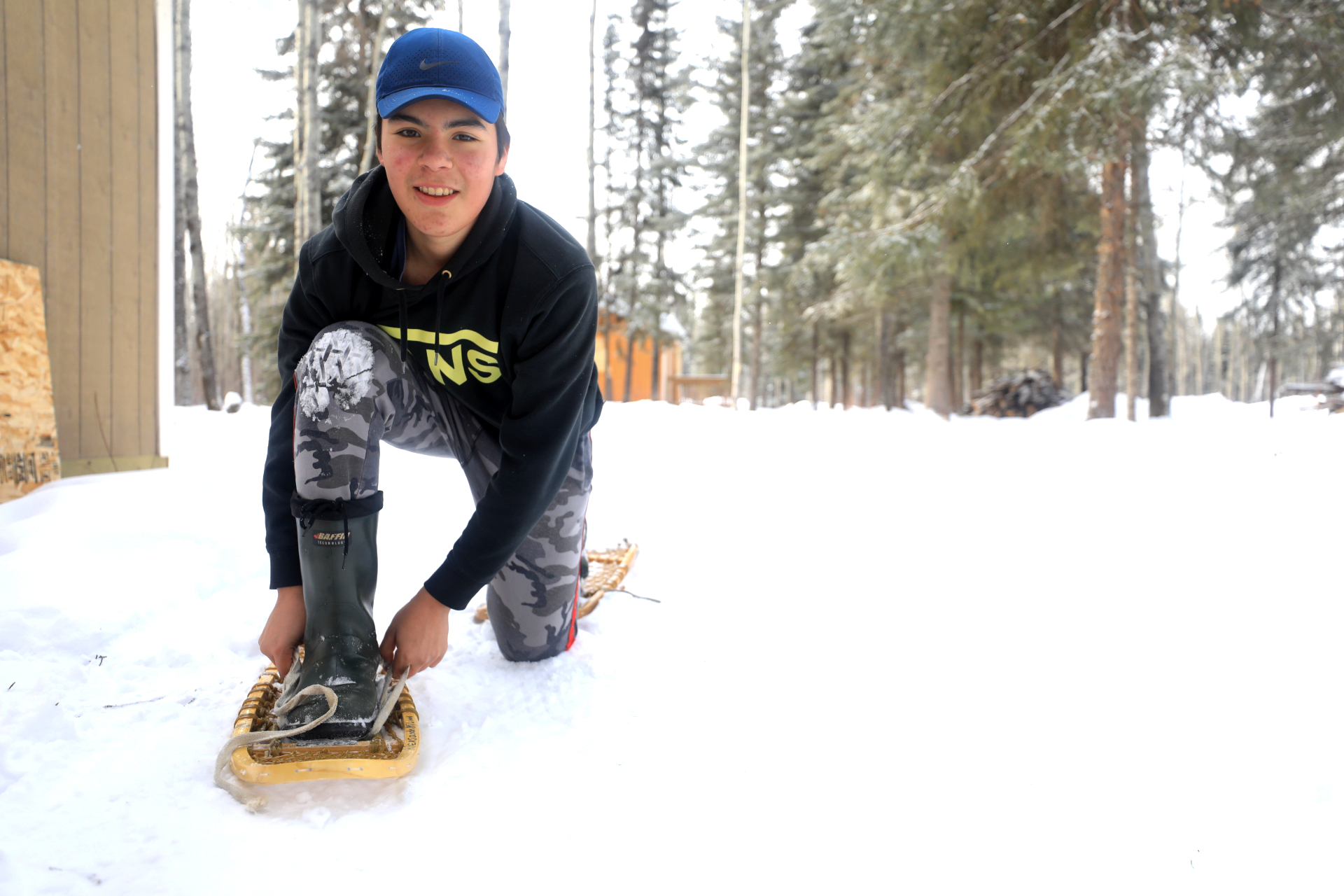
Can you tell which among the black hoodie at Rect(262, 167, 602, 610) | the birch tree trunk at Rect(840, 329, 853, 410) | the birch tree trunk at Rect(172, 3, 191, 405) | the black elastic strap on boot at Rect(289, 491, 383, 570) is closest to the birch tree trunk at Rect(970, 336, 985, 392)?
the birch tree trunk at Rect(840, 329, 853, 410)

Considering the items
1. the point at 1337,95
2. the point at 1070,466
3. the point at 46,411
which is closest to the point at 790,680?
the point at 1070,466

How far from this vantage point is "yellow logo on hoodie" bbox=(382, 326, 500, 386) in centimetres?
169

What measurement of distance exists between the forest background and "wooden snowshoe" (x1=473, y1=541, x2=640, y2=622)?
706 centimetres

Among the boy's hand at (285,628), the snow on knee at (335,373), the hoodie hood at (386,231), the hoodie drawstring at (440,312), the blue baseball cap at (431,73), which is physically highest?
the blue baseball cap at (431,73)

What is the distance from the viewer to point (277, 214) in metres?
13.0

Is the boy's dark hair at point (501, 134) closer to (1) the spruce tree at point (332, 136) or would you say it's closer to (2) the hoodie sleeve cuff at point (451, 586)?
(2) the hoodie sleeve cuff at point (451, 586)

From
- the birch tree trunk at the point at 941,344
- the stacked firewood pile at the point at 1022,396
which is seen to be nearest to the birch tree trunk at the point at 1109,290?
the birch tree trunk at the point at 941,344

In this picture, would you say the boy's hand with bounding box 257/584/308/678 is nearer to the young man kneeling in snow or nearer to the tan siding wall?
the young man kneeling in snow

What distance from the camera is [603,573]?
9.34ft

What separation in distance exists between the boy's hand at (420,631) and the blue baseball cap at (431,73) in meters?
1.08

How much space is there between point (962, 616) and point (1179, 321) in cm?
4920

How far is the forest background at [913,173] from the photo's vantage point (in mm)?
7980

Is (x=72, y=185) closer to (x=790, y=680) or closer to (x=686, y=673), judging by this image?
(x=686, y=673)

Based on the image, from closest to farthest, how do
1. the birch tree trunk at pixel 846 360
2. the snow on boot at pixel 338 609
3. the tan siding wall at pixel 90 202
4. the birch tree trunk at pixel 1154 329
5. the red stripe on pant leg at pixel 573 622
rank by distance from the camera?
the snow on boot at pixel 338 609 → the red stripe on pant leg at pixel 573 622 → the tan siding wall at pixel 90 202 → the birch tree trunk at pixel 1154 329 → the birch tree trunk at pixel 846 360
